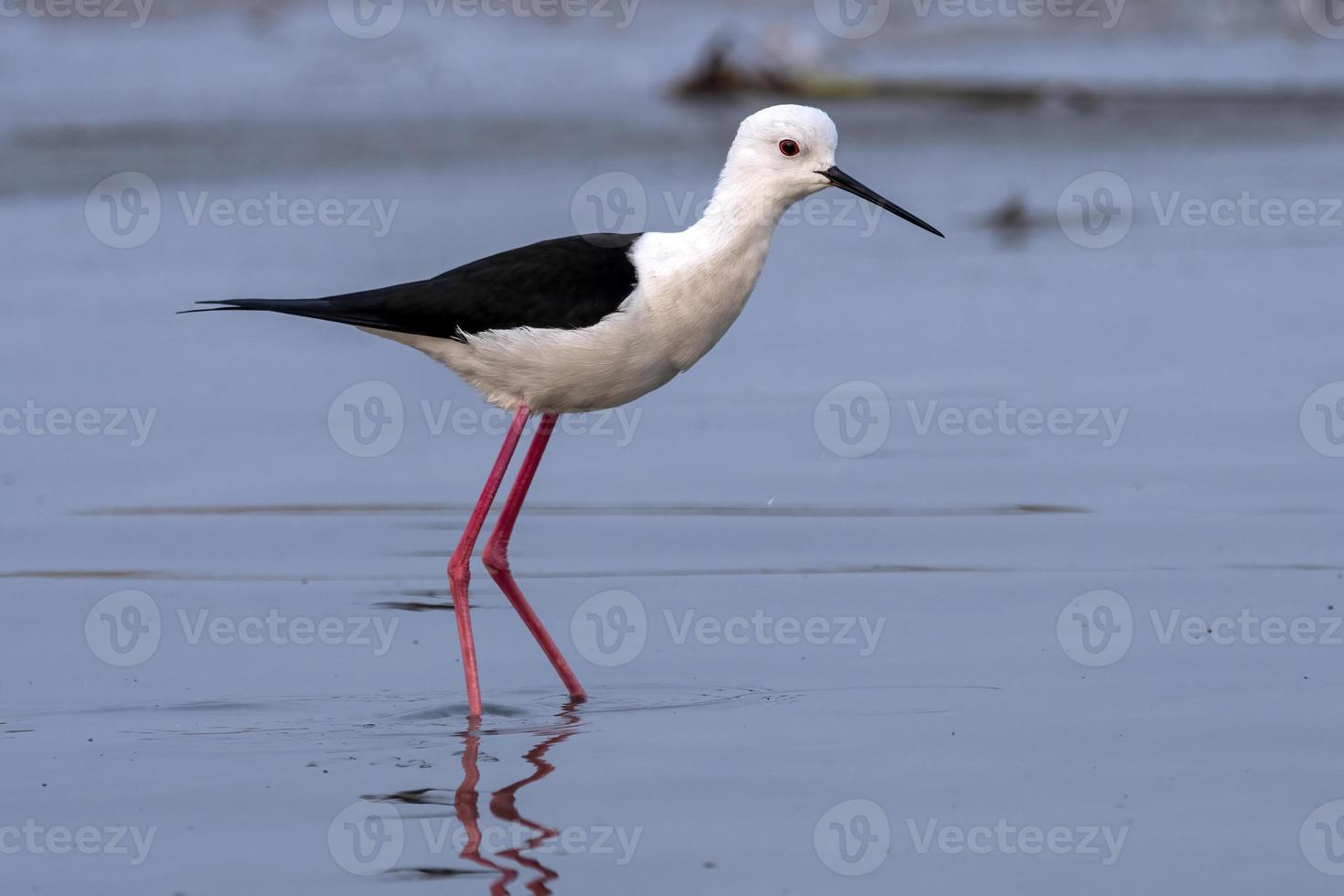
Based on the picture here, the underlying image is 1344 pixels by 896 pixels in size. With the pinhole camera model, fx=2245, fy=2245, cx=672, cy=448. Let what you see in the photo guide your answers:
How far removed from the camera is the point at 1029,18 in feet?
89.9

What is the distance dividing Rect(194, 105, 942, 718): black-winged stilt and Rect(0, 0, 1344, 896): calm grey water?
72cm

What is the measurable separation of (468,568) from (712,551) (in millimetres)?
1254

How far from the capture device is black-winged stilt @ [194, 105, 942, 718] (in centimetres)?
696

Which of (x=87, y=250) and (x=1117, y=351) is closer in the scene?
(x=1117, y=351)

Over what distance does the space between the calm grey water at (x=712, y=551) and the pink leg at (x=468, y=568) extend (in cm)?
17

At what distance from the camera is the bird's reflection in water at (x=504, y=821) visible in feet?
17.9

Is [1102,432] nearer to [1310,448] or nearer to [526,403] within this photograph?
[1310,448]

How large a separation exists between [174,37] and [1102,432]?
16.8 m

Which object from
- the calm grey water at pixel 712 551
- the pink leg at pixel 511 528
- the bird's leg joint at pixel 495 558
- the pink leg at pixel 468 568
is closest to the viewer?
the calm grey water at pixel 712 551

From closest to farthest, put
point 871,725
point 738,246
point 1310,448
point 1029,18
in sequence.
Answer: point 871,725
point 738,246
point 1310,448
point 1029,18

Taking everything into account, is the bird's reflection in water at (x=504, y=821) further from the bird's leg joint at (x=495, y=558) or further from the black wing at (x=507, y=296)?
the black wing at (x=507, y=296)

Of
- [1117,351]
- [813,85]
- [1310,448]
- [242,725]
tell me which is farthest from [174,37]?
[242,725]

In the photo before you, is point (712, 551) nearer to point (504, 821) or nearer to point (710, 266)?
point (710, 266)

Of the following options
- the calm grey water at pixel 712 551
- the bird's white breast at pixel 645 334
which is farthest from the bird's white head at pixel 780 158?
the calm grey water at pixel 712 551
